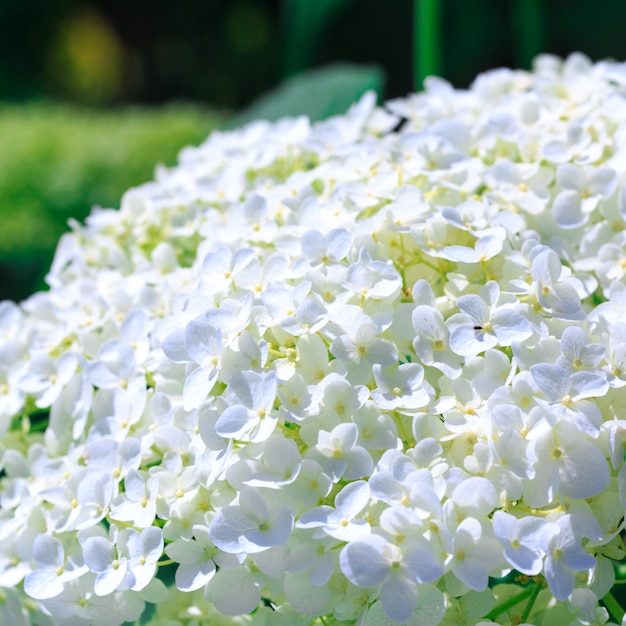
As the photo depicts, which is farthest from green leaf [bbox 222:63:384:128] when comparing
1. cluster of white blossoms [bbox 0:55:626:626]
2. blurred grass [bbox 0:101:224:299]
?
blurred grass [bbox 0:101:224:299]

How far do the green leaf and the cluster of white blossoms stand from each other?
1.04 feet

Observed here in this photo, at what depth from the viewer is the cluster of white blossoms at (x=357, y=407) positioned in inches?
15.6

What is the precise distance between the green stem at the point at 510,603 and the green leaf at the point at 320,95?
22.6 inches

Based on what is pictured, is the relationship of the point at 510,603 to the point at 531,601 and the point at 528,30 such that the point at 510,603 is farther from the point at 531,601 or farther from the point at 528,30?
the point at 528,30

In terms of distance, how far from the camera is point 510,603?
0.43 m

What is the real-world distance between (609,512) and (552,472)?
4 centimetres

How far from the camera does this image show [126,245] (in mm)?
Answer: 678

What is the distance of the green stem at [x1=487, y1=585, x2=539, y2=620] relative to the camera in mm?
427

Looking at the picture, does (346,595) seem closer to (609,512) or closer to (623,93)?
(609,512)

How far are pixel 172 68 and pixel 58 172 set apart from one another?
7.01 feet

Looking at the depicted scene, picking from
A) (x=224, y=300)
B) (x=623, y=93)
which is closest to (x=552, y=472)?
(x=224, y=300)

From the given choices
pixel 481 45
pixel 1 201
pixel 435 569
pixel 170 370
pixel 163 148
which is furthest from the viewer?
pixel 481 45

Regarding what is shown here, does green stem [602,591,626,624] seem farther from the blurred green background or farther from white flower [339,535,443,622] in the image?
the blurred green background

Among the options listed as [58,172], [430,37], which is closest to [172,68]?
[58,172]
